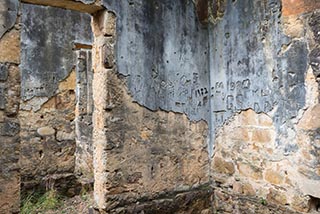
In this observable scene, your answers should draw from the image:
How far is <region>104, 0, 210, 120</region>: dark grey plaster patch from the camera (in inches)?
135

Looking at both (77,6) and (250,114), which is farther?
(250,114)

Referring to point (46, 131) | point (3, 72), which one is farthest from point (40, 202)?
point (3, 72)

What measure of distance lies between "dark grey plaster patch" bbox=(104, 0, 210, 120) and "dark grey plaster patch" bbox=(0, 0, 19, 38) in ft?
2.83

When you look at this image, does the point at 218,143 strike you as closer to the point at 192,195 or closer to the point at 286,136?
the point at 192,195

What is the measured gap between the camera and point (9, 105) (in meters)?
2.75

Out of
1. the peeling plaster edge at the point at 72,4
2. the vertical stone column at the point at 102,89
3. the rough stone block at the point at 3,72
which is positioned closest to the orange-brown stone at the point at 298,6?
the vertical stone column at the point at 102,89

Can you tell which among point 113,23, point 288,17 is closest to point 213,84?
point 288,17

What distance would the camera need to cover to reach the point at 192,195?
3795 mm

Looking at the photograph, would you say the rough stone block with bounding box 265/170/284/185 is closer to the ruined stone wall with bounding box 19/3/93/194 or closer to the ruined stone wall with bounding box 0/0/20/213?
the ruined stone wall with bounding box 0/0/20/213

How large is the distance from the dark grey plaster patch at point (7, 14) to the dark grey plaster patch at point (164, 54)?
0.86 metres

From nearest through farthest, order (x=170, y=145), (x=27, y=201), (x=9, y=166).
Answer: (x=9, y=166) < (x=170, y=145) < (x=27, y=201)

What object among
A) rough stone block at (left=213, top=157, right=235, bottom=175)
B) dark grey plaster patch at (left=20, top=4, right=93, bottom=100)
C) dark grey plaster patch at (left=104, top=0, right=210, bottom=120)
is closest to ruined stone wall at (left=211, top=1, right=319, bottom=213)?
rough stone block at (left=213, top=157, right=235, bottom=175)

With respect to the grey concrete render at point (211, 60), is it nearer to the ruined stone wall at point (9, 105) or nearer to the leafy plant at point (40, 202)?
the ruined stone wall at point (9, 105)

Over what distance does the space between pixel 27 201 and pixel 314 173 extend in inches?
140
